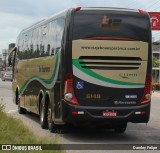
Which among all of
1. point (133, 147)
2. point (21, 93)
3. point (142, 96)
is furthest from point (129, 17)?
point (21, 93)

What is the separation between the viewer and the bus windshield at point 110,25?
13.3 m

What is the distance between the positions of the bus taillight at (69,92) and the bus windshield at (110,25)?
1.03 metres

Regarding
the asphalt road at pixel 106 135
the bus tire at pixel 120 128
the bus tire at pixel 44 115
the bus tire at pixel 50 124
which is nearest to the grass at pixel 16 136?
the asphalt road at pixel 106 135

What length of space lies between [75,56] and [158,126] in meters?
5.15

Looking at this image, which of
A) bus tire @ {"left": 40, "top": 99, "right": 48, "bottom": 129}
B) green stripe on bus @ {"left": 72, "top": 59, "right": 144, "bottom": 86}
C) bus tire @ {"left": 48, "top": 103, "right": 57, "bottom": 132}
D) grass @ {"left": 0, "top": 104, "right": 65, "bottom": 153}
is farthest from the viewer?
bus tire @ {"left": 40, "top": 99, "right": 48, "bottom": 129}

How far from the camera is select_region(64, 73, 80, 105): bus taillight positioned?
13.2 meters

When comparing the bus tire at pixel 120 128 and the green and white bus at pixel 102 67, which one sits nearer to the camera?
the green and white bus at pixel 102 67

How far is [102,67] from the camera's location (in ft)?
44.1

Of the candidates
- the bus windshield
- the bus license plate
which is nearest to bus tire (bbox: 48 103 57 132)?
the bus license plate

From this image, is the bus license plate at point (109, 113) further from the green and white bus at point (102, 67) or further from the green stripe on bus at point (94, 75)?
the green stripe on bus at point (94, 75)

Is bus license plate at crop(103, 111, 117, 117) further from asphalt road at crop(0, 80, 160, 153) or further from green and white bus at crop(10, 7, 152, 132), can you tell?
asphalt road at crop(0, 80, 160, 153)

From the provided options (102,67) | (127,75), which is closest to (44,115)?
(102,67)

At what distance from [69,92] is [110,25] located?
1.96 m

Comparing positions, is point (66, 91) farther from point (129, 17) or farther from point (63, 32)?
point (129, 17)
